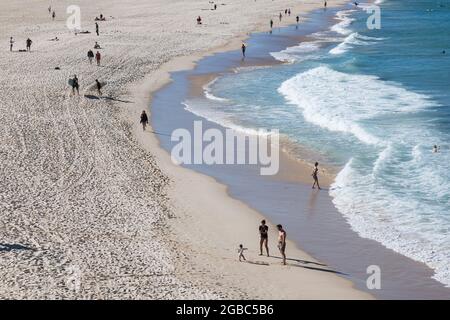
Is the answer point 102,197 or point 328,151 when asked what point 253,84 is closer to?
point 328,151

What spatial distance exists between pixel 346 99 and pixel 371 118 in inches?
173

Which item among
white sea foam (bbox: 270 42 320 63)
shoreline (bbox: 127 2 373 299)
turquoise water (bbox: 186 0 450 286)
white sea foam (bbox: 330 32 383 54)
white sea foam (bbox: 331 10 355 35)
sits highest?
white sea foam (bbox: 331 10 355 35)

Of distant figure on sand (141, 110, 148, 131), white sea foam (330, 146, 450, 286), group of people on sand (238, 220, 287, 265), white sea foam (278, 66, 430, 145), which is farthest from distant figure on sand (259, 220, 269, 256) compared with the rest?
distant figure on sand (141, 110, 148, 131)

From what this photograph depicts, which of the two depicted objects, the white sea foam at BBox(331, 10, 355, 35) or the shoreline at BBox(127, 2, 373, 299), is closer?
the shoreline at BBox(127, 2, 373, 299)

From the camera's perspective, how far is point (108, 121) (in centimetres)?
3062

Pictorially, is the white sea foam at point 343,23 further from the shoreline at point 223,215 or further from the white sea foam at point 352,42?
the shoreline at point 223,215

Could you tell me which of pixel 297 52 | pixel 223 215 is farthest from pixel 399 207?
pixel 297 52

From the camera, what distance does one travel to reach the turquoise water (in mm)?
20812

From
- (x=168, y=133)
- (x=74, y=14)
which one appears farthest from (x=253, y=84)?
(x=74, y=14)

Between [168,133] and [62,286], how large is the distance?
1461 cm

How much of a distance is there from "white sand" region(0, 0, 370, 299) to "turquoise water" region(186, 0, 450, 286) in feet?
11.2

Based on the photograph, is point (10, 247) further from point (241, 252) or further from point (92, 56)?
point (92, 56)

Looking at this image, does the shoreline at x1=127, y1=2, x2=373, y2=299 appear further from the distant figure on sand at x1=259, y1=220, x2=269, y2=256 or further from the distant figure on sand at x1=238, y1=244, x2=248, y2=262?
the distant figure on sand at x1=259, y1=220, x2=269, y2=256
